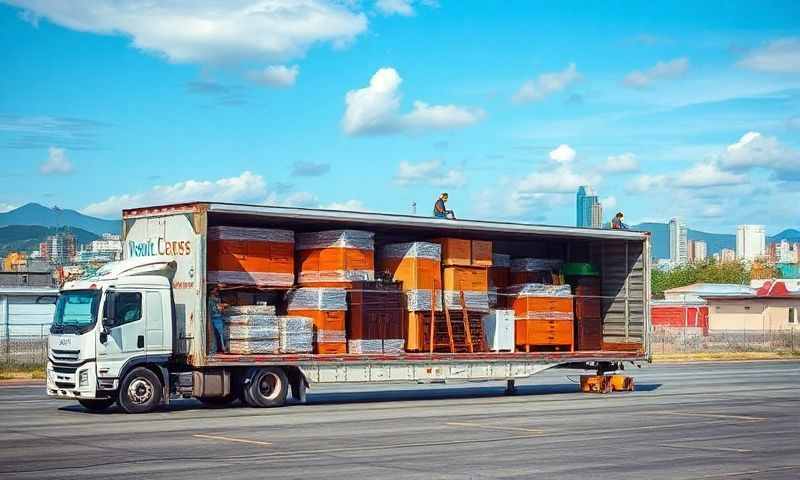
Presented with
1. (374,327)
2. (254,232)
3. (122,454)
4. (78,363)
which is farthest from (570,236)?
(122,454)

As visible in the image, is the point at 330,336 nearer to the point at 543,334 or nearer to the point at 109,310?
the point at 109,310

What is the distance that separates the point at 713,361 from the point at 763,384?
1974 cm

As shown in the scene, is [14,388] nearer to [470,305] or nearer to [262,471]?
[470,305]

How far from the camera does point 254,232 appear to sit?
2498 cm

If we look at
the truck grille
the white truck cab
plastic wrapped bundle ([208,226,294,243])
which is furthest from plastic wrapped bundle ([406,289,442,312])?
the truck grille

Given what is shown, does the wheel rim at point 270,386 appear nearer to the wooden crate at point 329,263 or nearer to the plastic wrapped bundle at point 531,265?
the wooden crate at point 329,263

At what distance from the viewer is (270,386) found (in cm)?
2495

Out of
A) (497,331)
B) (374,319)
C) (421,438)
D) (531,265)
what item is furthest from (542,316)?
(421,438)

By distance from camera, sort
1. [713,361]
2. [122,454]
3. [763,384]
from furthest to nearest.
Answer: [713,361]
[763,384]
[122,454]

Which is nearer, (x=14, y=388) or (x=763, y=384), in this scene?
(x=14, y=388)

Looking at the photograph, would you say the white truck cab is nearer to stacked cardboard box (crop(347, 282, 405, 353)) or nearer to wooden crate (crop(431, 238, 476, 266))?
stacked cardboard box (crop(347, 282, 405, 353))

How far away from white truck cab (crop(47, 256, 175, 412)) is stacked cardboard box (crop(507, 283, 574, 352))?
992cm

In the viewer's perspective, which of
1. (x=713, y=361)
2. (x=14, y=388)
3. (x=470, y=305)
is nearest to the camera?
(x=470, y=305)

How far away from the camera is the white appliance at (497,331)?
29.1 metres
